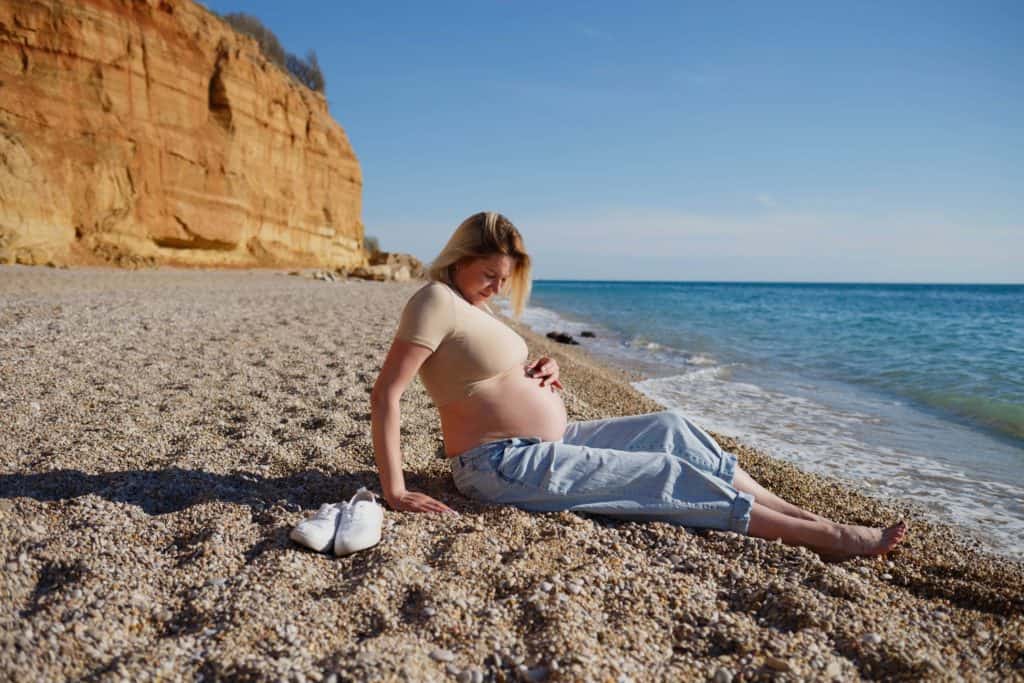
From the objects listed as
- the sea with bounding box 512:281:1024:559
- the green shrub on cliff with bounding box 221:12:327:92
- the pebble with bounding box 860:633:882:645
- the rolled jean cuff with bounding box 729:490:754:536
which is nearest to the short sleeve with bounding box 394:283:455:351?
the rolled jean cuff with bounding box 729:490:754:536

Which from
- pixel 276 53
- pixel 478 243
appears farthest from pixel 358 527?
pixel 276 53

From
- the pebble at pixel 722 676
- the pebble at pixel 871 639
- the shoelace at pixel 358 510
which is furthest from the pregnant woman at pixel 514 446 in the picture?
the pebble at pixel 722 676

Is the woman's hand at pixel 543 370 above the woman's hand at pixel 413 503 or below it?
above

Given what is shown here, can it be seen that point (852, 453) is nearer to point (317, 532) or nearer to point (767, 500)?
point (767, 500)

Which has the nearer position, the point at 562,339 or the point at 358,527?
the point at 358,527

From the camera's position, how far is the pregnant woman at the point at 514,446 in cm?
246

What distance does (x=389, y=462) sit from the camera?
2.52m

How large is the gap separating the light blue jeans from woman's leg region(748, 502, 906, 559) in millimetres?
69

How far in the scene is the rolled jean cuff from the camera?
2521 millimetres

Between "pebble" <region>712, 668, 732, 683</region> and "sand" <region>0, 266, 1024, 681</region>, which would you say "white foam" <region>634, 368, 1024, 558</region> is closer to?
"sand" <region>0, 266, 1024, 681</region>

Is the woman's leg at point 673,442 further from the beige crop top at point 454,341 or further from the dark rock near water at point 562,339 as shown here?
the dark rock near water at point 562,339

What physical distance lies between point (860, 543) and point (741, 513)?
1.68ft

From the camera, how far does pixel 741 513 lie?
2521 mm

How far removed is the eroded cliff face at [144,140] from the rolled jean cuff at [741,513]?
17.5 meters
